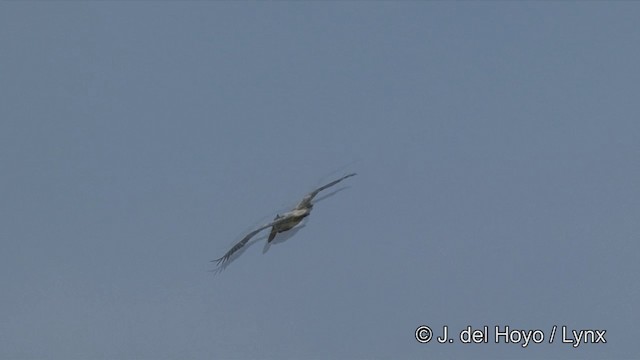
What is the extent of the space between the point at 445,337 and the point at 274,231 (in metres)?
15.2

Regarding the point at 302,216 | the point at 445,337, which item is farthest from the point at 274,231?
the point at 445,337

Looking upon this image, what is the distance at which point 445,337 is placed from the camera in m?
142

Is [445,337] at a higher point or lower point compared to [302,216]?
lower

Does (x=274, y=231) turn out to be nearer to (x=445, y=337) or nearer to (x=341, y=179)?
(x=341, y=179)

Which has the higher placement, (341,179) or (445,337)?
(341,179)

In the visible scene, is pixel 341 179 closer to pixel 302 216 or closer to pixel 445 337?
pixel 302 216

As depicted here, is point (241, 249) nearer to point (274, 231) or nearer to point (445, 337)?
point (274, 231)

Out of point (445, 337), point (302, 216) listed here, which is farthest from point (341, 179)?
point (445, 337)

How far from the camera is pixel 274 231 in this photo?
148750mm

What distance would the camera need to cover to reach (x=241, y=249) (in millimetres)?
145750

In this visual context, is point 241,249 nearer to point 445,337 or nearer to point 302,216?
point 302,216

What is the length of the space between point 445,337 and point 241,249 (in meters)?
15.5

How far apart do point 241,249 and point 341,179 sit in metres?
9.00

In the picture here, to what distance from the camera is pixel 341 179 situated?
488ft
